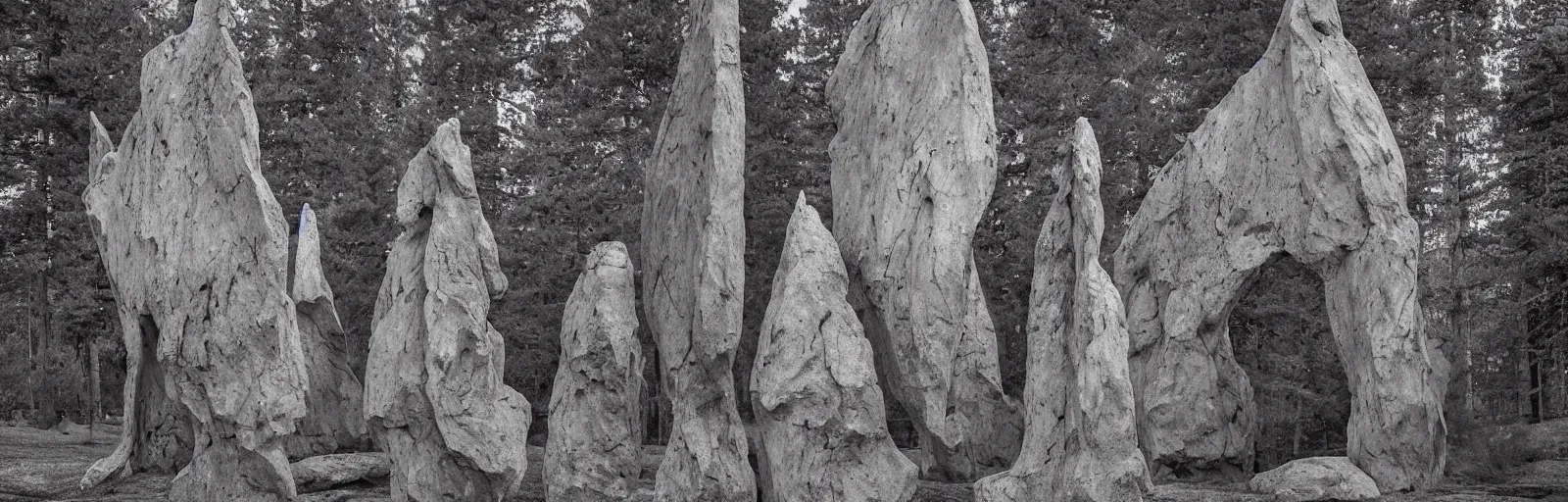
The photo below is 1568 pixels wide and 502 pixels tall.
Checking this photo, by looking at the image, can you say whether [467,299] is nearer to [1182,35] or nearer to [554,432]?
[554,432]

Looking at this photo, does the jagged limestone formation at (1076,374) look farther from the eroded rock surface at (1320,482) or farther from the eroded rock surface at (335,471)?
the eroded rock surface at (335,471)

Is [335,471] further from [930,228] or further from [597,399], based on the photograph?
[930,228]

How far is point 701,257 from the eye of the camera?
16516 millimetres

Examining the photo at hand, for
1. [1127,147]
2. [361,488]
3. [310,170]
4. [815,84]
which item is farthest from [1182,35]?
[310,170]

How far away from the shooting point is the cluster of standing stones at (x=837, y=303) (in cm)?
1423

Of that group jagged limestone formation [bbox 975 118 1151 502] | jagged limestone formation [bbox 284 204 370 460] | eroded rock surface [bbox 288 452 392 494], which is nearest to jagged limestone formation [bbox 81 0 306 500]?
eroded rock surface [bbox 288 452 392 494]

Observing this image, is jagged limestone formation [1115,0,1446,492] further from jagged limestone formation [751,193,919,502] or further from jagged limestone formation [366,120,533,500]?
jagged limestone formation [366,120,533,500]

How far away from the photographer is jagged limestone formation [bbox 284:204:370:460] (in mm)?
19859

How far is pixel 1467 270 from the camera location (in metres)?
29.4

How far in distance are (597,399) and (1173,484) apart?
832 centimetres

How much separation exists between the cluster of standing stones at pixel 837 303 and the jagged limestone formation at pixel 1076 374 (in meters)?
0.04

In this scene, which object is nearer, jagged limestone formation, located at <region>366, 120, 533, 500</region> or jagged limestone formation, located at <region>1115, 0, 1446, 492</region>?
jagged limestone formation, located at <region>366, 120, 533, 500</region>

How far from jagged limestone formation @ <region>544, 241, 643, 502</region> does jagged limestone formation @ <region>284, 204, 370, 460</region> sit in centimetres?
595

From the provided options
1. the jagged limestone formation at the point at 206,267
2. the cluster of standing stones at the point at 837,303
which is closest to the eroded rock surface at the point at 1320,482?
the cluster of standing stones at the point at 837,303
